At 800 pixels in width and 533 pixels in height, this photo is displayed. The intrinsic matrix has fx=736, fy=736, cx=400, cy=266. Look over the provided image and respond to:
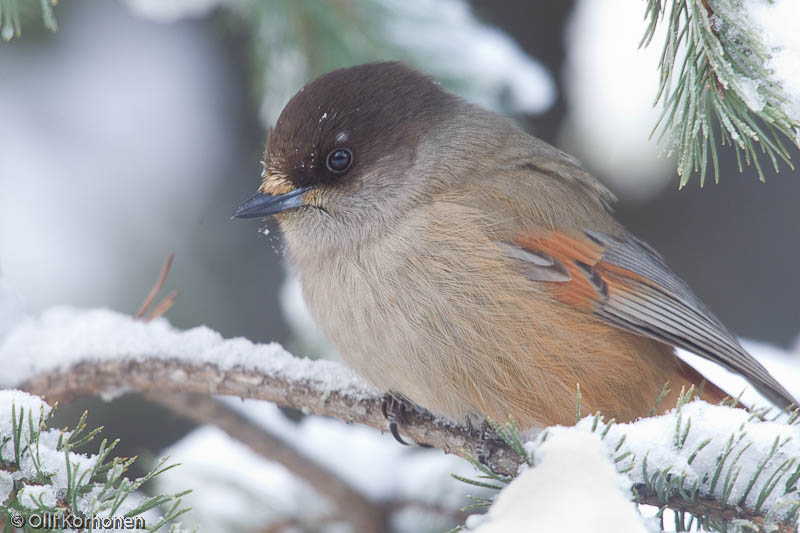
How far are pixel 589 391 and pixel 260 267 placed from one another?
6.86ft

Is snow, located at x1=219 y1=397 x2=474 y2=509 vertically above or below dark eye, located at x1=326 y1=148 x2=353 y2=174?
below

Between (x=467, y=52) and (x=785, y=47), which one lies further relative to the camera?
(x=467, y=52)

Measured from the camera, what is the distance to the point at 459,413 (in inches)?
89.0

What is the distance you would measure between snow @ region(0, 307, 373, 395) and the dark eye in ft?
2.11

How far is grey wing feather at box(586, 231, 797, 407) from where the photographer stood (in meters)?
2.37

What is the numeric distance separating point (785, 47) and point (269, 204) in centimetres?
161

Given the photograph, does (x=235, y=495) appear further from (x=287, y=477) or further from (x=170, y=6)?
(x=170, y=6)

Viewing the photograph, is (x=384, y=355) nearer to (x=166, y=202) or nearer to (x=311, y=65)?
(x=311, y=65)

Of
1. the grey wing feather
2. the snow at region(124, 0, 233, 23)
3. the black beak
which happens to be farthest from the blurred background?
the grey wing feather

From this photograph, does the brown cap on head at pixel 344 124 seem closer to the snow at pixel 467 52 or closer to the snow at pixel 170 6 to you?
the snow at pixel 467 52

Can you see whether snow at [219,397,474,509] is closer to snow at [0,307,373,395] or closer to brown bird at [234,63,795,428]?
snow at [0,307,373,395]

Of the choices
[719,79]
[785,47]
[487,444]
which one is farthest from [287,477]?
[785,47]

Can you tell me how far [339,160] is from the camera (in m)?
2.54

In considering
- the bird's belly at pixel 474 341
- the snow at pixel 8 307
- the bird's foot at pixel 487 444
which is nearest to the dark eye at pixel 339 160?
the bird's belly at pixel 474 341
